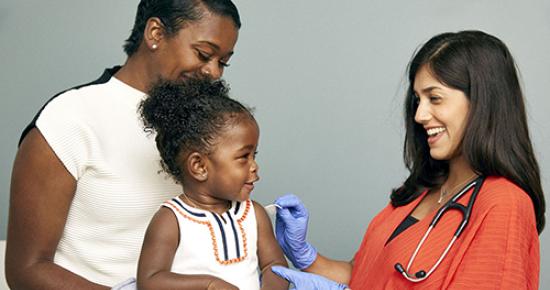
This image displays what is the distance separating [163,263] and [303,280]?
34 centimetres

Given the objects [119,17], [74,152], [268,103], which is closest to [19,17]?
[119,17]

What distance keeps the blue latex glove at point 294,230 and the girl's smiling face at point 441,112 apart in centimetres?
38

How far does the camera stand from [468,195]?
172 centimetres

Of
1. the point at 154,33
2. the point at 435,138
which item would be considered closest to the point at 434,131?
the point at 435,138

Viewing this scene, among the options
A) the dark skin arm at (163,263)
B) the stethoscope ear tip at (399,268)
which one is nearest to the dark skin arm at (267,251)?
the dark skin arm at (163,263)

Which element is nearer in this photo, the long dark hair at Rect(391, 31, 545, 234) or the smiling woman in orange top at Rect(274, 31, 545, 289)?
the smiling woman in orange top at Rect(274, 31, 545, 289)

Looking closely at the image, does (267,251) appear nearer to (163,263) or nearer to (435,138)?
(163,263)

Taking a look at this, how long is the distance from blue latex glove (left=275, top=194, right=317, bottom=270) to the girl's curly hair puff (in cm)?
33

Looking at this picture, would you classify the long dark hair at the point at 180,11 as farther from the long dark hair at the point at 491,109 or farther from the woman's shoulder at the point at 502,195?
the woman's shoulder at the point at 502,195

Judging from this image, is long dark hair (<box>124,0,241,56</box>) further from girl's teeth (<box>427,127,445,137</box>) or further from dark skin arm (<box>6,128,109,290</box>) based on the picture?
girl's teeth (<box>427,127,445,137</box>)

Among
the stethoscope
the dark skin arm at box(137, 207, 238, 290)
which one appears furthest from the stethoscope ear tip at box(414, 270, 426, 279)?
the dark skin arm at box(137, 207, 238, 290)

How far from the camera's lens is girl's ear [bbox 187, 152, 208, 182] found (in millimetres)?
1615

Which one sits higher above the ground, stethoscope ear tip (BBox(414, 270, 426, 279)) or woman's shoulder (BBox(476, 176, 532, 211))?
woman's shoulder (BBox(476, 176, 532, 211))

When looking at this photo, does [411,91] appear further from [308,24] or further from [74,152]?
[308,24]
